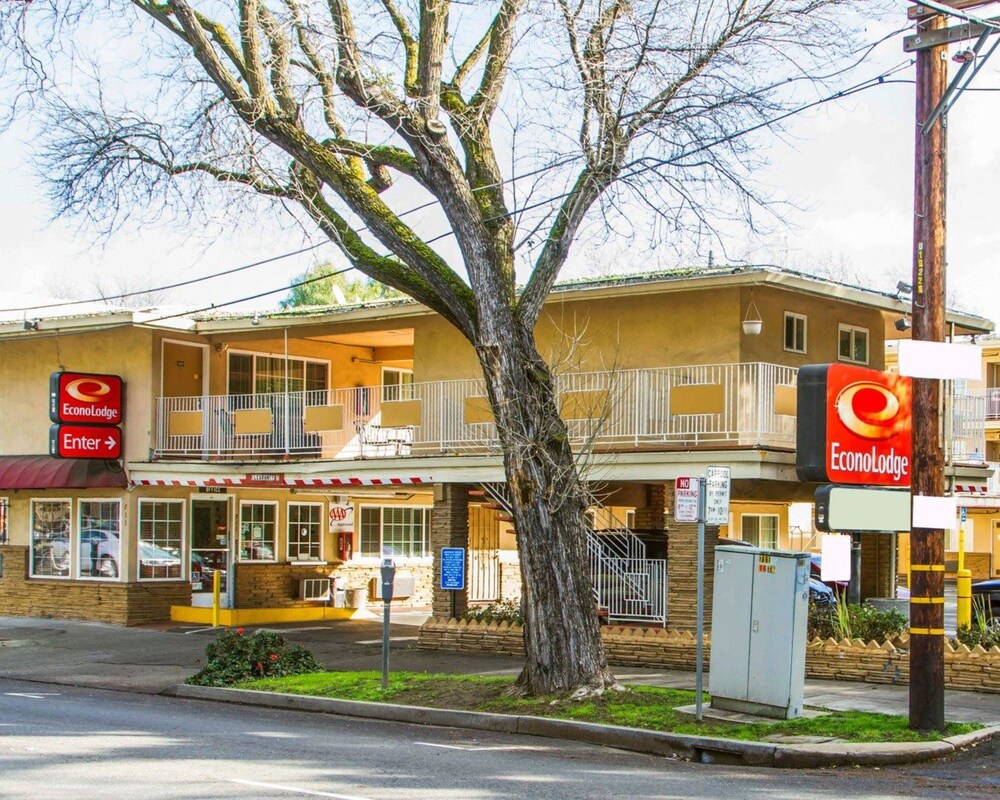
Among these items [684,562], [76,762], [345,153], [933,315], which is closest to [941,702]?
[933,315]

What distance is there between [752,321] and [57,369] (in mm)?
14798

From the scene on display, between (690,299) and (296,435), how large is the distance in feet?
27.1

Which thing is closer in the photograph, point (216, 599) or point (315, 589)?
point (216, 599)

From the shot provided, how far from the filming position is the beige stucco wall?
2608 centimetres

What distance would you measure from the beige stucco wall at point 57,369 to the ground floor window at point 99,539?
1254 millimetres

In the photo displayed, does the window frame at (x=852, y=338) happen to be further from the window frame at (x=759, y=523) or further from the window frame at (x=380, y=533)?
the window frame at (x=759, y=523)

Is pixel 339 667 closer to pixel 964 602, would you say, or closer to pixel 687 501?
pixel 687 501

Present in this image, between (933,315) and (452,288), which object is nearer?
(933,315)

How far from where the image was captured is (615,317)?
71.2 feet

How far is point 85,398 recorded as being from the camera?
1013 inches

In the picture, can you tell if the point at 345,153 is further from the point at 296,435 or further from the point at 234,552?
the point at 234,552

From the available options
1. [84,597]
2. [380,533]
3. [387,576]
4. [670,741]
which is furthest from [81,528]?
[670,741]

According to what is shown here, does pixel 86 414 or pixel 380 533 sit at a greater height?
pixel 86 414

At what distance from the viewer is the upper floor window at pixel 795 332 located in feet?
70.9
